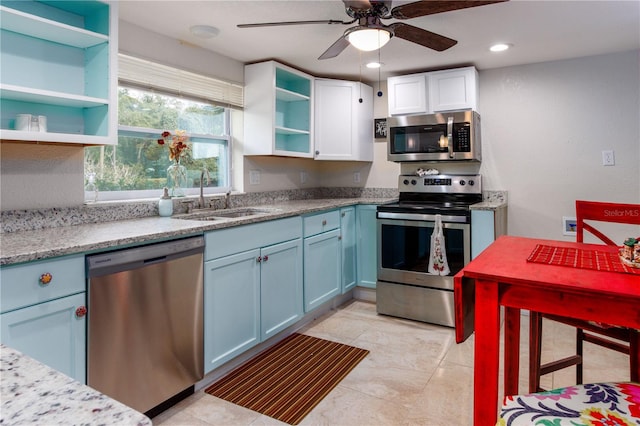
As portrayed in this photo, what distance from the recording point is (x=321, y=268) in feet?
10.6

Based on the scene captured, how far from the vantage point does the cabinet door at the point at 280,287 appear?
2.60m

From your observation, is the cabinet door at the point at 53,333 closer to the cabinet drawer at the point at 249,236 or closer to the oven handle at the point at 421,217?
the cabinet drawer at the point at 249,236

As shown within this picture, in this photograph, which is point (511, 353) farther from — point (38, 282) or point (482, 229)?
point (38, 282)

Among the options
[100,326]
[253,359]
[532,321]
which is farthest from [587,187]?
[100,326]

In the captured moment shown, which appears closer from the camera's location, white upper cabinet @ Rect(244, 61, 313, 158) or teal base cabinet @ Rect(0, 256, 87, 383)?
teal base cabinet @ Rect(0, 256, 87, 383)

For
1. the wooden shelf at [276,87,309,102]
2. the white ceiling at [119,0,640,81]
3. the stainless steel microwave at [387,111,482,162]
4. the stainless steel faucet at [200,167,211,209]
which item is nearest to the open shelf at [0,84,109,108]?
the white ceiling at [119,0,640,81]

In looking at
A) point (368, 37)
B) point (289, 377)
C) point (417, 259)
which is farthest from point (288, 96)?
point (289, 377)

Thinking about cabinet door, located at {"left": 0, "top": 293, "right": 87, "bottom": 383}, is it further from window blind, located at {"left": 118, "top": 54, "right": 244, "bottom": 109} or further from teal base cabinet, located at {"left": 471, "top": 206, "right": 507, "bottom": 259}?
teal base cabinet, located at {"left": 471, "top": 206, "right": 507, "bottom": 259}

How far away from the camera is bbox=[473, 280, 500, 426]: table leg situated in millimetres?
→ 1437

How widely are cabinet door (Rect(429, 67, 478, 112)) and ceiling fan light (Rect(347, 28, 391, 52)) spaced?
65.1 inches

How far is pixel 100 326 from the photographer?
167cm

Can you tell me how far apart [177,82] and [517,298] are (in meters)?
2.52

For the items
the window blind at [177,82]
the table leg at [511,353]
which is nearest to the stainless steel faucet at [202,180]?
the window blind at [177,82]

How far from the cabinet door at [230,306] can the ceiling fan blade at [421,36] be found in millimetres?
1509
